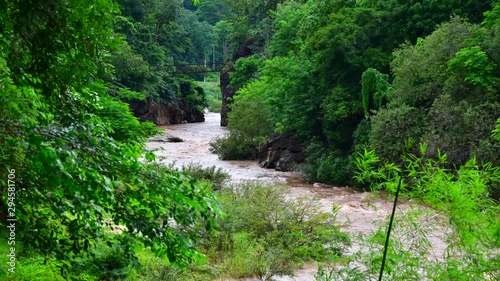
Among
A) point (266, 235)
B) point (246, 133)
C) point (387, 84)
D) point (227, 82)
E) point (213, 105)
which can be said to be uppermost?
point (387, 84)

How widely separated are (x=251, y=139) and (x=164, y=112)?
70.6ft

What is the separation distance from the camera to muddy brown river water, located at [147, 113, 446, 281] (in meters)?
9.97

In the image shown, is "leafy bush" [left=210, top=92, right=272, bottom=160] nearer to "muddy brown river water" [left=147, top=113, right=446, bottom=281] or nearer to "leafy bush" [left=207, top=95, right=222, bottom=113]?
"muddy brown river water" [left=147, top=113, right=446, bottom=281]

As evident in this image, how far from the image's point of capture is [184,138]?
40875mm

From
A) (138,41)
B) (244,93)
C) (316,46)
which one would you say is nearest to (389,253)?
(316,46)

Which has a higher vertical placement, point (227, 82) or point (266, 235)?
point (227, 82)

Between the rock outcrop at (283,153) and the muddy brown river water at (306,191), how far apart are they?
0.65m

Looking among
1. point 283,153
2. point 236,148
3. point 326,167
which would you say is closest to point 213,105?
point 236,148

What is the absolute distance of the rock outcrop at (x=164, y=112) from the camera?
48.0 meters

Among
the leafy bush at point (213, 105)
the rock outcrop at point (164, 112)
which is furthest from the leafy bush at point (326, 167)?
the leafy bush at point (213, 105)

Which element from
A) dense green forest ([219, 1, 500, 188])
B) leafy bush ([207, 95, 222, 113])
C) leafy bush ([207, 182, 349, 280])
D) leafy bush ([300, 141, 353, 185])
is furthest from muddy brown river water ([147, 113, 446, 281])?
leafy bush ([207, 95, 222, 113])

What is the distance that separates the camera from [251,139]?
32.2 meters

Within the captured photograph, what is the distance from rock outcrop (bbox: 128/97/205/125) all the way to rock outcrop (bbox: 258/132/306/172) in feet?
60.4

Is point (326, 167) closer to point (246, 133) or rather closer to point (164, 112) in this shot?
point (246, 133)
